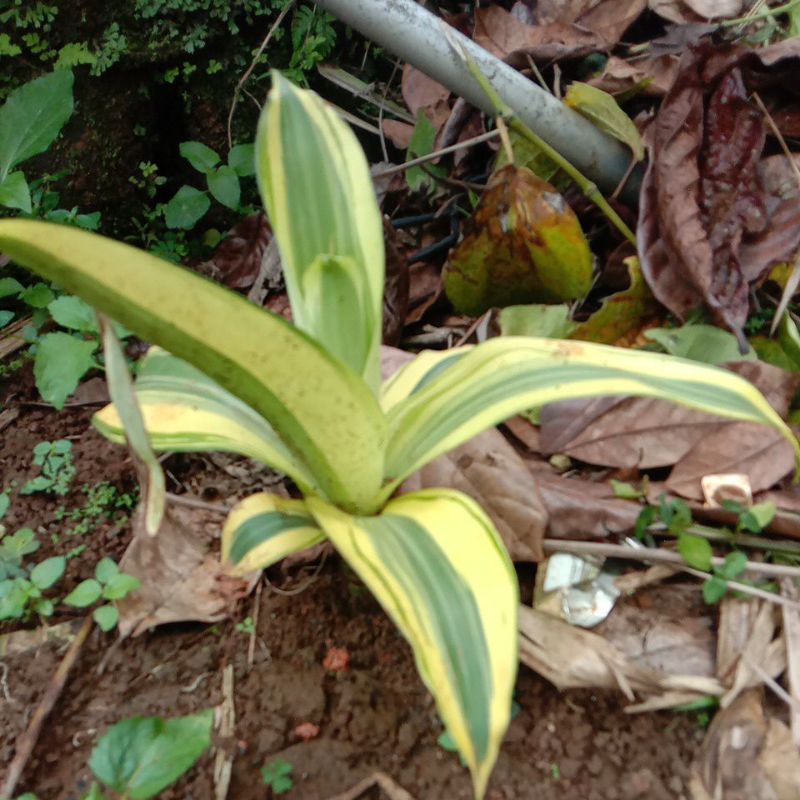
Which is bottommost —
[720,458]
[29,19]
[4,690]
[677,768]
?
[4,690]

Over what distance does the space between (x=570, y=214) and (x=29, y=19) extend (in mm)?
972

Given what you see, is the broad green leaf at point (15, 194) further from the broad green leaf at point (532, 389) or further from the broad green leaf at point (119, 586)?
the broad green leaf at point (532, 389)

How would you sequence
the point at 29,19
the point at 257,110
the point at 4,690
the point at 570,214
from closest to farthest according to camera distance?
the point at 4,690
the point at 570,214
the point at 29,19
the point at 257,110

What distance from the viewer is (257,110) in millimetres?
1546

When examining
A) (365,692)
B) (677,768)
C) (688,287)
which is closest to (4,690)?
(365,692)

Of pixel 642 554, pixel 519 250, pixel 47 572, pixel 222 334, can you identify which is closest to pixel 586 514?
pixel 642 554

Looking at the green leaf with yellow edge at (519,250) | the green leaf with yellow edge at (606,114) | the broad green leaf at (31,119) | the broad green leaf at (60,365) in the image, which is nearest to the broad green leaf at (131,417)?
the broad green leaf at (60,365)

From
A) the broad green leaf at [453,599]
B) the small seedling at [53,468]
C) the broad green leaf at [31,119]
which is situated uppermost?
the broad green leaf at [31,119]

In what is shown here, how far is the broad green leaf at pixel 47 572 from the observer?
95 centimetres

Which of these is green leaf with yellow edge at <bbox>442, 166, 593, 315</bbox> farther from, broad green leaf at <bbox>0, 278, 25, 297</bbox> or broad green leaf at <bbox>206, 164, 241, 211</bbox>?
broad green leaf at <bbox>0, 278, 25, 297</bbox>

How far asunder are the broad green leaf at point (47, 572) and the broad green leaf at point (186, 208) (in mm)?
714

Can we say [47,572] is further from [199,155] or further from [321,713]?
A: [199,155]

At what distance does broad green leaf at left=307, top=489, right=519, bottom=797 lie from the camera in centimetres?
61

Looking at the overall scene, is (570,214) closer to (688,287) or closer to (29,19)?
(688,287)
